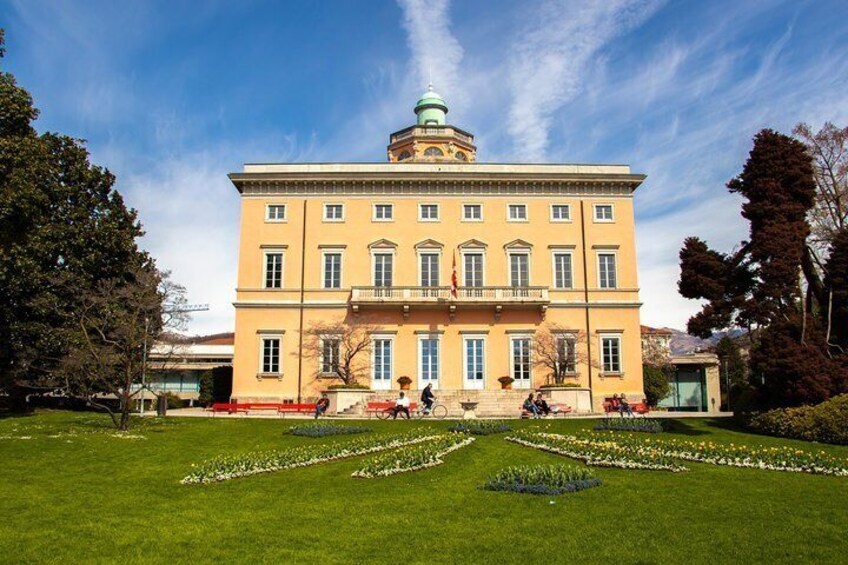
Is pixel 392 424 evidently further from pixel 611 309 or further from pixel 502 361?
pixel 611 309

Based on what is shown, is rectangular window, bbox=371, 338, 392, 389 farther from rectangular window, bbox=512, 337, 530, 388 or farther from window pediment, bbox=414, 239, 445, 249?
rectangular window, bbox=512, 337, 530, 388

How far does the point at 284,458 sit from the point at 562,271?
79.1ft

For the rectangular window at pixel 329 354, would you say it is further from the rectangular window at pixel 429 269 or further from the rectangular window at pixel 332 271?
the rectangular window at pixel 429 269

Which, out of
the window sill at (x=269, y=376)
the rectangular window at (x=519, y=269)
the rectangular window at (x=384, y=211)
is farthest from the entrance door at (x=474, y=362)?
the window sill at (x=269, y=376)

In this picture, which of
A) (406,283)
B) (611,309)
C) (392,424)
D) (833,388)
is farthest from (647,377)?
(392,424)

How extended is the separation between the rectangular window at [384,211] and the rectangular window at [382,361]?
656cm

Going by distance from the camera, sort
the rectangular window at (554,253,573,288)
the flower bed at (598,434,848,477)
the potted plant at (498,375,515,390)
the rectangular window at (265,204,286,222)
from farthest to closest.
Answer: the rectangular window at (265,204,286,222)
the rectangular window at (554,253,573,288)
the potted plant at (498,375,515,390)
the flower bed at (598,434,848,477)

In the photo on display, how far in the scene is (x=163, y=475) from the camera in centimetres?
1371

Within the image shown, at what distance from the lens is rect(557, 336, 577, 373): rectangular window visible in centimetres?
3438

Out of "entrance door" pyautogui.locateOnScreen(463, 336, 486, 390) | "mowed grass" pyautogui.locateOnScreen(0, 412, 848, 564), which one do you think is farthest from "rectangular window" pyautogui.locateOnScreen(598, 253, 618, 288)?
"mowed grass" pyautogui.locateOnScreen(0, 412, 848, 564)

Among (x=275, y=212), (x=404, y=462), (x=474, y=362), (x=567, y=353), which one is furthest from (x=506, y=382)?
(x=404, y=462)

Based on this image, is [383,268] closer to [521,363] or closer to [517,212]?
[517,212]

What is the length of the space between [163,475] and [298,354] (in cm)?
2151

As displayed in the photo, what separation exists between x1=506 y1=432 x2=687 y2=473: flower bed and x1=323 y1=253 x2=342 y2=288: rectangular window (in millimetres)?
19397
